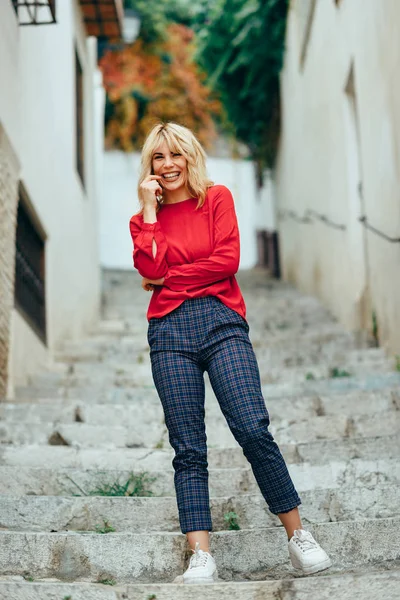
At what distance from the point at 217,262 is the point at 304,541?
1.01 metres

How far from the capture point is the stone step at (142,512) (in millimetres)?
3395

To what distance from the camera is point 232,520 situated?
3348 mm

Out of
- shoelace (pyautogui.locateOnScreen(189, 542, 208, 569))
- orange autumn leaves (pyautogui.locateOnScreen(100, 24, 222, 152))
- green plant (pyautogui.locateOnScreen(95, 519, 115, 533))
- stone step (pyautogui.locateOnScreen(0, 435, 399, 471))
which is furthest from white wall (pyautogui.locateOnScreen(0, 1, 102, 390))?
orange autumn leaves (pyautogui.locateOnScreen(100, 24, 222, 152))

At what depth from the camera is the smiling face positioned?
310 cm

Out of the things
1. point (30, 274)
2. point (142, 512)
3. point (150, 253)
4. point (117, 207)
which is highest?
point (150, 253)

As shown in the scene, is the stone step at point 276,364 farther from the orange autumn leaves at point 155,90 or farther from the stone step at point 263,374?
the orange autumn leaves at point 155,90

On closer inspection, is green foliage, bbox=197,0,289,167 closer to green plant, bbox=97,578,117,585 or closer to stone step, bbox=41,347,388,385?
stone step, bbox=41,347,388,385

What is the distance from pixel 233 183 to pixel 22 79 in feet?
39.8

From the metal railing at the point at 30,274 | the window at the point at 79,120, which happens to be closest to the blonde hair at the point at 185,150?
the metal railing at the point at 30,274

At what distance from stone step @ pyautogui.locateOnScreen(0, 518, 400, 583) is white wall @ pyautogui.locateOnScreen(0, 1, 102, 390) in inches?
115

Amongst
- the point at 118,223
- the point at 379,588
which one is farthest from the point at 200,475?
the point at 118,223

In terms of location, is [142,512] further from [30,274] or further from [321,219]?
[321,219]

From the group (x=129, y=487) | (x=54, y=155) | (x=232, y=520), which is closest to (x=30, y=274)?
(x=54, y=155)

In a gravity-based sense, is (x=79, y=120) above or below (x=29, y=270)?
below
